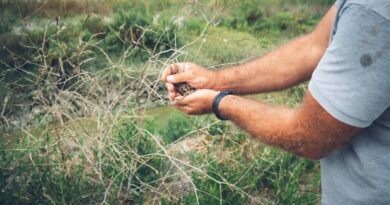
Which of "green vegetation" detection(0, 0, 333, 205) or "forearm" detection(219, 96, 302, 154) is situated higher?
"forearm" detection(219, 96, 302, 154)

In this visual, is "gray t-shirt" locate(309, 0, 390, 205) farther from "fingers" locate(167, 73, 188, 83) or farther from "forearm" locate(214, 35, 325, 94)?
"fingers" locate(167, 73, 188, 83)

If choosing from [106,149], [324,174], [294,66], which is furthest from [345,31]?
[106,149]

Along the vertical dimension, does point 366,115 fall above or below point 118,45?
above

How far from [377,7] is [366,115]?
0.32 m

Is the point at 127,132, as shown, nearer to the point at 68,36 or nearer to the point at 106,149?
the point at 106,149

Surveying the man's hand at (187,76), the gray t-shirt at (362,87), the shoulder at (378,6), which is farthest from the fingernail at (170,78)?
the shoulder at (378,6)

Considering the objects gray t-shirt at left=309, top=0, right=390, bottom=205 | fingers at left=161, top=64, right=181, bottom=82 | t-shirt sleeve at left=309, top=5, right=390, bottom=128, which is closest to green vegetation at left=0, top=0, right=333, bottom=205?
fingers at left=161, top=64, right=181, bottom=82

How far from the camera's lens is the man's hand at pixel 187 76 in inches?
87.7

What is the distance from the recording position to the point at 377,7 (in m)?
1.26

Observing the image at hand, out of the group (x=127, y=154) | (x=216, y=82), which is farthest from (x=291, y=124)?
(x=127, y=154)

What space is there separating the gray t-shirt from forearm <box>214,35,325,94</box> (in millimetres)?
706

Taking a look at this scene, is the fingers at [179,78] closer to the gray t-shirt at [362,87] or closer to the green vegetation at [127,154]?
the green vegetation at [127,154]

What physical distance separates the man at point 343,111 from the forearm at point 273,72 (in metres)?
0.11

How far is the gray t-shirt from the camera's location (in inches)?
50.3
